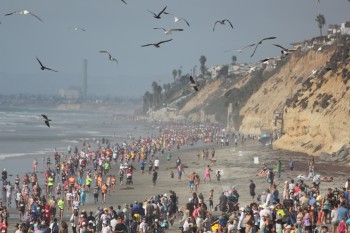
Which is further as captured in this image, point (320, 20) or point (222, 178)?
point (320, 20)

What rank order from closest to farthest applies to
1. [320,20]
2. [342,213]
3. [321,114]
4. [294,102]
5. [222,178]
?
[342,213] → [222,178] → [321,114] → [294,102] → [320,20]

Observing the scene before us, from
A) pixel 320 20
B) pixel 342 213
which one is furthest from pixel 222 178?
pixel 320 20

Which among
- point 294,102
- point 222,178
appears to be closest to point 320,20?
point 294,102

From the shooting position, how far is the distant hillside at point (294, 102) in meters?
45.3

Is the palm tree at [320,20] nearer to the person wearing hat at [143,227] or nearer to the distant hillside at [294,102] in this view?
the distant hillside at [294,102]

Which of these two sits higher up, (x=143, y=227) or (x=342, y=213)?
(x=342, y=213)

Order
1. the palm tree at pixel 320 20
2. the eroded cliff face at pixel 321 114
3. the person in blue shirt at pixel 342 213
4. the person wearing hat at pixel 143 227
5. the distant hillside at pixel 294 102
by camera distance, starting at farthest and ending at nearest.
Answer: the palm tree at pixel 320 20 → the distant hillside at pixel 294 102 → the eroded cliff face at pixel 321 114 → the person wearing hat at pixel 143 227 → the person in blue shirt at pixel 342 213

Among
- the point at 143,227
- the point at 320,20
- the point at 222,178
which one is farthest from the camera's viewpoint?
the point at 320,20

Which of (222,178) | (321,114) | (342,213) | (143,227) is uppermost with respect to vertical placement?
(321,114)

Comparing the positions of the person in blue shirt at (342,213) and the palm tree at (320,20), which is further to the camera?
the palm tree at (320,20)

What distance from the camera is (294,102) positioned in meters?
55.0

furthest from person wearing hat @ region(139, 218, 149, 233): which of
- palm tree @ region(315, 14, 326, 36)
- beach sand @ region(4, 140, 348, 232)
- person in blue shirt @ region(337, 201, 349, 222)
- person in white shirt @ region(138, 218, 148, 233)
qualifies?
palm tree @ region(315, 14, 326, 36)

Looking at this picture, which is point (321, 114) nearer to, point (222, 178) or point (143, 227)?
point (222, 178)

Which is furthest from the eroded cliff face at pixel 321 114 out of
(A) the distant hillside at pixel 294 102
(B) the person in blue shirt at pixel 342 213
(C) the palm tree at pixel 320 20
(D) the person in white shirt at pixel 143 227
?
(C) the palm tree at pixel 320 20
